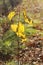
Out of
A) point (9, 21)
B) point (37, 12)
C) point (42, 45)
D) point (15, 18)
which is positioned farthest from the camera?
point (37, 12)

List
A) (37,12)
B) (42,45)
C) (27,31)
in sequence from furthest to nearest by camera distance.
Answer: (37,12) → (27,31) → (42,45)

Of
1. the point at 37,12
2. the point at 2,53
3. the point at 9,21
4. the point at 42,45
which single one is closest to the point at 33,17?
the point at 37,12

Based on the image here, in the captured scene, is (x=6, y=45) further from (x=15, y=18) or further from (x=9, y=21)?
(x=15, y=18)

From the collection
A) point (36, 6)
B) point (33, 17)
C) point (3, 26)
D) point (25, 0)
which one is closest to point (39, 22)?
point (33, 17)

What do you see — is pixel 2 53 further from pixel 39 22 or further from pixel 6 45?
pixel 39 22

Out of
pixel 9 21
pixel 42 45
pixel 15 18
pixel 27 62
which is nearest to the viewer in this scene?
pixel 27 62

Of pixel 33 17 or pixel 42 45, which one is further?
pixel 33 17

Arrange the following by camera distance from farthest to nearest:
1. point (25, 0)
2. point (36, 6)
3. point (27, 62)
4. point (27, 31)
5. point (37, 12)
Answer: point (25, 0), point (36, 6), point (37, 12), point (27, 31), point (27, 62)

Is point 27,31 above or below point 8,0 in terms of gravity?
below

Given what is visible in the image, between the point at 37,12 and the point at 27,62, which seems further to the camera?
the point at 37,12
